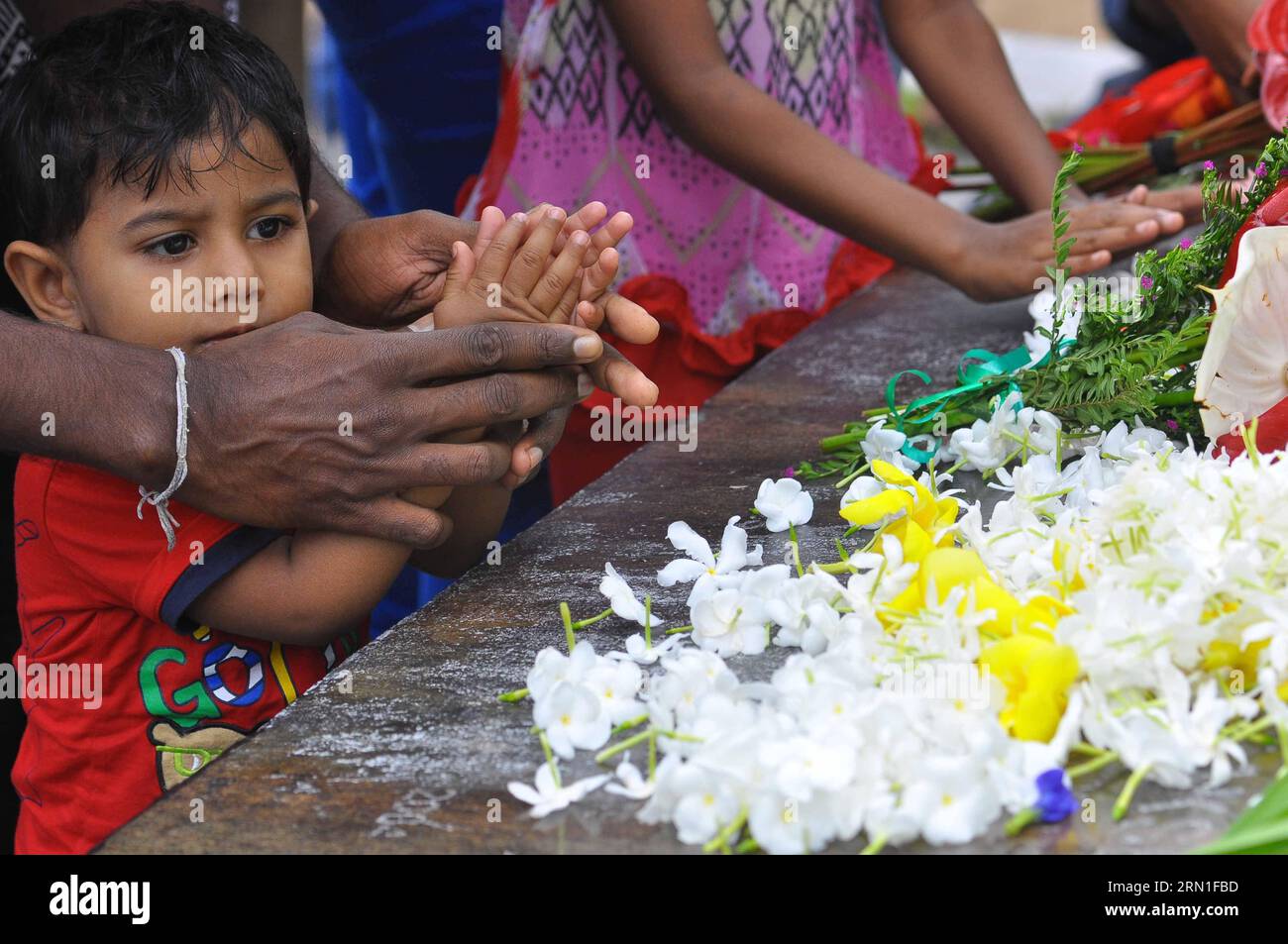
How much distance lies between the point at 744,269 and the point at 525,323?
115cm

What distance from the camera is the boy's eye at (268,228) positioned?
5.55 ft

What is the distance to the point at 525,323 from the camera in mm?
1534

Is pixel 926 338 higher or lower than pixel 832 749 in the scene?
higher

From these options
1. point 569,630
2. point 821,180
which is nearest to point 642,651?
point 569,630

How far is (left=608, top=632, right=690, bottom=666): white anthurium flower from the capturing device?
1250mm

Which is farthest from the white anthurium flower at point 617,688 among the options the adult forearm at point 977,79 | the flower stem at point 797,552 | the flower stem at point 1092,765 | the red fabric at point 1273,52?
the red fabric at point 1273,52

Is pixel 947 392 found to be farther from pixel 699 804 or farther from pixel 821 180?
pixel 699 804

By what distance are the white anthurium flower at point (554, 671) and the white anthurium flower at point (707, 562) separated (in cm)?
22

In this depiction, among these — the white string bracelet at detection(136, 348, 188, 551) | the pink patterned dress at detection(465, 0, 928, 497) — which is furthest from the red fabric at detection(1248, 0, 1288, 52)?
the white string bracelet at detection(136, 348, 188, 551)

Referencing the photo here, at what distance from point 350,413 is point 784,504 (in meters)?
0.51
